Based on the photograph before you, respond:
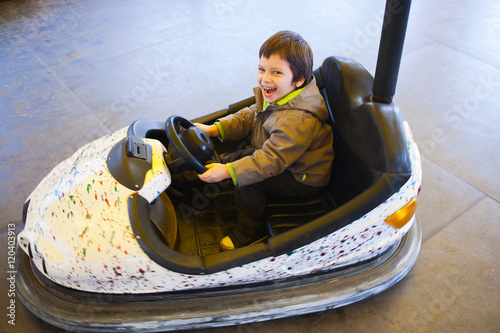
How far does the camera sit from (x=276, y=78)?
3.91 ft

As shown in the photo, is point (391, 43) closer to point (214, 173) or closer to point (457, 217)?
point (214, 173)

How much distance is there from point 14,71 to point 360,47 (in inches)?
78.6

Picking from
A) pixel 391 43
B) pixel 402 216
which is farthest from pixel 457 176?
pixel 391 43

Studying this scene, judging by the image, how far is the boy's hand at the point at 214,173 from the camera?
1.16 m

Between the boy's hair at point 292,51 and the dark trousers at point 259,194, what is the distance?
0.30 metres

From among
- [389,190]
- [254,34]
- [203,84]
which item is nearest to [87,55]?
[203,84]

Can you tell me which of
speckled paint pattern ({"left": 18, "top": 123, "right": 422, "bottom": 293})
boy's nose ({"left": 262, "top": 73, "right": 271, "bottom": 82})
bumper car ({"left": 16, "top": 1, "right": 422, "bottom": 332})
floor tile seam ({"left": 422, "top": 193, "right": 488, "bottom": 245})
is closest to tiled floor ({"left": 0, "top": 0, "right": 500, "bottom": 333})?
floor tile seam ({"left": 422, "top": 193, "right": 488, "bottom": 245})

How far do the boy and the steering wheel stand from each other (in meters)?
0.03

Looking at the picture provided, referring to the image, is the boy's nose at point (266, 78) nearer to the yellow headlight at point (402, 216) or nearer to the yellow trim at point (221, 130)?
the yellow trim at point (221, 130)

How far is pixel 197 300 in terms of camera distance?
119 centimetres

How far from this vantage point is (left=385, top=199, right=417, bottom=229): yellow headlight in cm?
113

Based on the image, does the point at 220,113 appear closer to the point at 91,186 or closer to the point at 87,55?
the point at 91,186

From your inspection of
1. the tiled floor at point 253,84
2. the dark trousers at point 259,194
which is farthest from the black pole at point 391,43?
the tiled floor at point 253,84

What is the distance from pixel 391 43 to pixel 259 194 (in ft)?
1.87
